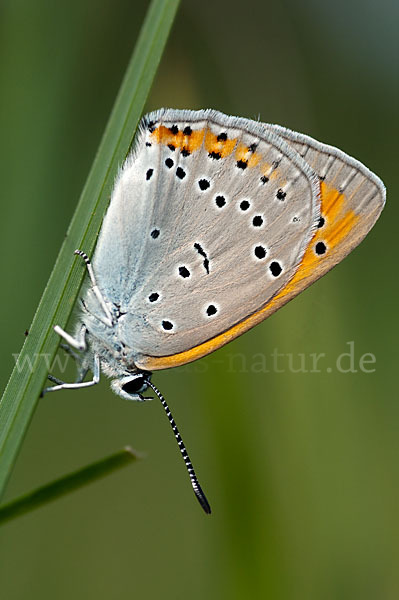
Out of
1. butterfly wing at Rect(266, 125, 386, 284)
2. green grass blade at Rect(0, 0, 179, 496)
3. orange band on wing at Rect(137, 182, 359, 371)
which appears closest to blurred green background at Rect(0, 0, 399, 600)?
orange band on wing at Rect(137, 182, 359, 371)

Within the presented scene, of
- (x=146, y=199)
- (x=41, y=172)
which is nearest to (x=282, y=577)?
(x=146, y=199)

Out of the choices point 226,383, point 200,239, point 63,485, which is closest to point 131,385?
point 226,383

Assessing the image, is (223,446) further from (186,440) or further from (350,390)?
(186,440)

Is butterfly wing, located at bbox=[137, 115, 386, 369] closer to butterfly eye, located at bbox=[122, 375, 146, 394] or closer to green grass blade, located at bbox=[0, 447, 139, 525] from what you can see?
butterfly eye, located at bbox=[122, 375, 146, 394]

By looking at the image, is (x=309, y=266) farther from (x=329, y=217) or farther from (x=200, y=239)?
(x=200, y=239)

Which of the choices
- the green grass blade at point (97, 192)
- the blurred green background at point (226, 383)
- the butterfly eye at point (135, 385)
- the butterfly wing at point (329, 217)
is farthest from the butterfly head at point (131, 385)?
the green grass blade at point (97, 192)

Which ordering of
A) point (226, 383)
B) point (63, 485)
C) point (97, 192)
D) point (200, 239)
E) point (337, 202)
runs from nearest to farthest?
1. point (63, 485)
2. point (97, 192)
3. point (226, 383)
4. point (337, 202)
5. point (200, 239)

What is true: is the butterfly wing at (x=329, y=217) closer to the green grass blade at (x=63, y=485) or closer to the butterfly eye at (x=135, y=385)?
the butterfly eye at (x=135, y=385)
